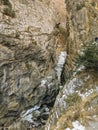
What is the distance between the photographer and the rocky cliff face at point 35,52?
41.1ft

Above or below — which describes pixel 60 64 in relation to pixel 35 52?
below

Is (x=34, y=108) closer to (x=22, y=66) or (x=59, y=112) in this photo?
(x=22, y=66)

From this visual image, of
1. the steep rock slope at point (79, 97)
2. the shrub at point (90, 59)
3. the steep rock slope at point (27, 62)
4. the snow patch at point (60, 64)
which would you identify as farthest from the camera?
the snow patch at point (60, 64)

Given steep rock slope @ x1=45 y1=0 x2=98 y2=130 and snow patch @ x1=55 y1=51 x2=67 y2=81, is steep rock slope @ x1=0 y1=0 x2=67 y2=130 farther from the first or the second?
steep rock slope @ x1=45 y1=0 x2=98 y2=130

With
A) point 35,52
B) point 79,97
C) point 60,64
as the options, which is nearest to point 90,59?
point 79,97

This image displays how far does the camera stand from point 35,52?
1331cm

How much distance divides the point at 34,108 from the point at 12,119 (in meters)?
1.05

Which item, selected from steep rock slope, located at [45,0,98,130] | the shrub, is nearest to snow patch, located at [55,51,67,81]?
steep rock slope, located at [45,0,98,130]

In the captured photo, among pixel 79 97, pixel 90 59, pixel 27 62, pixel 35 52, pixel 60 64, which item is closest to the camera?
pixel 79 97

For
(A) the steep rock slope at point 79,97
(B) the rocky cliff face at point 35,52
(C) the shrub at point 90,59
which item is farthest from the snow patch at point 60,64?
(C) the shrub at point 90,59

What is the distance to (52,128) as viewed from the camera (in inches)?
355

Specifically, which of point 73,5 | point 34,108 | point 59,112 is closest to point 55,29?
point 73,5

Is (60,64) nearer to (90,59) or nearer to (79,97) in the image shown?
(90,59)

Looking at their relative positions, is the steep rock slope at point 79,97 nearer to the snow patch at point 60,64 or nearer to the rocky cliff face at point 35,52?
the rocky cliff face at point 35,52
